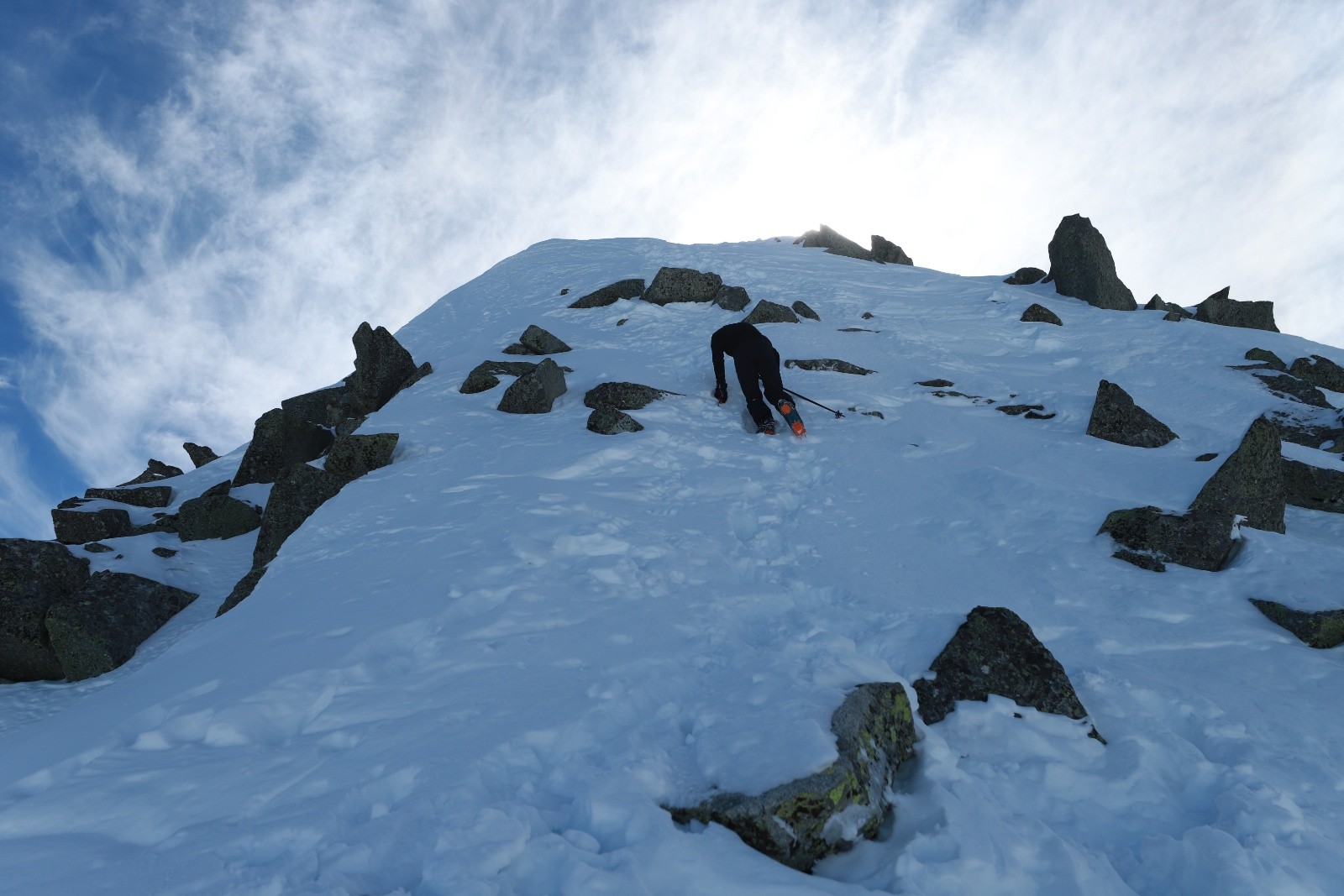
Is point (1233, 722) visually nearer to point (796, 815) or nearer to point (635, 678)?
point (796, 815)

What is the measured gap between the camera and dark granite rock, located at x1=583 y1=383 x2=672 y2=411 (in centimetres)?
1143

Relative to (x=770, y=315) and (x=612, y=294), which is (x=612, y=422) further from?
(x=612, y=294)

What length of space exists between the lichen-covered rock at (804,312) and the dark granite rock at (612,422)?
8.62m

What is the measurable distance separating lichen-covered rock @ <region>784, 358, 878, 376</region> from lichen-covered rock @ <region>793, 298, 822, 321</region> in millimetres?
4025

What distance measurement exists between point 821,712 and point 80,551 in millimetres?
11090

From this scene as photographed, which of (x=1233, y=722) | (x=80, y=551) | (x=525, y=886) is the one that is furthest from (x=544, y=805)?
(x=80, y=551)

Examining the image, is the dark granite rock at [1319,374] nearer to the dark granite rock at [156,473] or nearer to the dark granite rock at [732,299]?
the dark granite rock at [732,299]

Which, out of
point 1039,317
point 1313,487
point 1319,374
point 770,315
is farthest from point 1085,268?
point 1313,487

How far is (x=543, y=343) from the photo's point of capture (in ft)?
52.7

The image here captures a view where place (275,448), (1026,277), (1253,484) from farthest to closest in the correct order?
(1026,277)
(275,448)
(1253,484)

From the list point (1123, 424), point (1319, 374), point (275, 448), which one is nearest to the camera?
point (1123, 424)

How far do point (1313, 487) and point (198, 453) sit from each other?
25.4 m

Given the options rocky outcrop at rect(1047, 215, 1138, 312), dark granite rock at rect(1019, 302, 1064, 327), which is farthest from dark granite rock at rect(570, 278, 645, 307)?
rocky outcrop at rect(1047, 215, 1138, 312)

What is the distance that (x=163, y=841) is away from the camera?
305 cm
